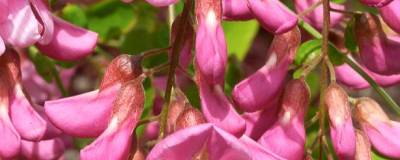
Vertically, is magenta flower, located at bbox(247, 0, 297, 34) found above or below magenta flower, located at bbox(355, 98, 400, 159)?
above

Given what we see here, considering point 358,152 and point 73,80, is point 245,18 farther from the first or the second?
Answer: point 73,80

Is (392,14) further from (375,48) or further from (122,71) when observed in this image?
(122,71)

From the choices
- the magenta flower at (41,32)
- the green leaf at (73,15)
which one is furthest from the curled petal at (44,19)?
the green leaf at (73,15)

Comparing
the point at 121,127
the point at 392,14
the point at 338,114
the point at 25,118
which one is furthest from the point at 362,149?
the point at 25,118

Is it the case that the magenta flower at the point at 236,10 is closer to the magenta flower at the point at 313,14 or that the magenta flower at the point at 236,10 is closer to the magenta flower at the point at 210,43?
the magenta flower at the point at 210,43

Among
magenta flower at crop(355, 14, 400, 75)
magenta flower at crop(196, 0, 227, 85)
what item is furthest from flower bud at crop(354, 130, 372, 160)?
magenta flower at crop(196, 0, 227, 85)

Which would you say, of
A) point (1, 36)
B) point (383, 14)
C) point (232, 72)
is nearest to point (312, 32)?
point (383, 14)

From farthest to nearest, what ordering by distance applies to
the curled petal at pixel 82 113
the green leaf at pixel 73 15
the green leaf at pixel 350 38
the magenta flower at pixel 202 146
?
the green leaf at pixel 73 15 < the green leaf at pixel 350 38 < the curled petal at pixel 82 113 < the magenta flower at pixel 202 146

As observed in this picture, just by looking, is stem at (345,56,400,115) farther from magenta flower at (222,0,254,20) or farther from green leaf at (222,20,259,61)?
green leaf at (222,20,259,61)
